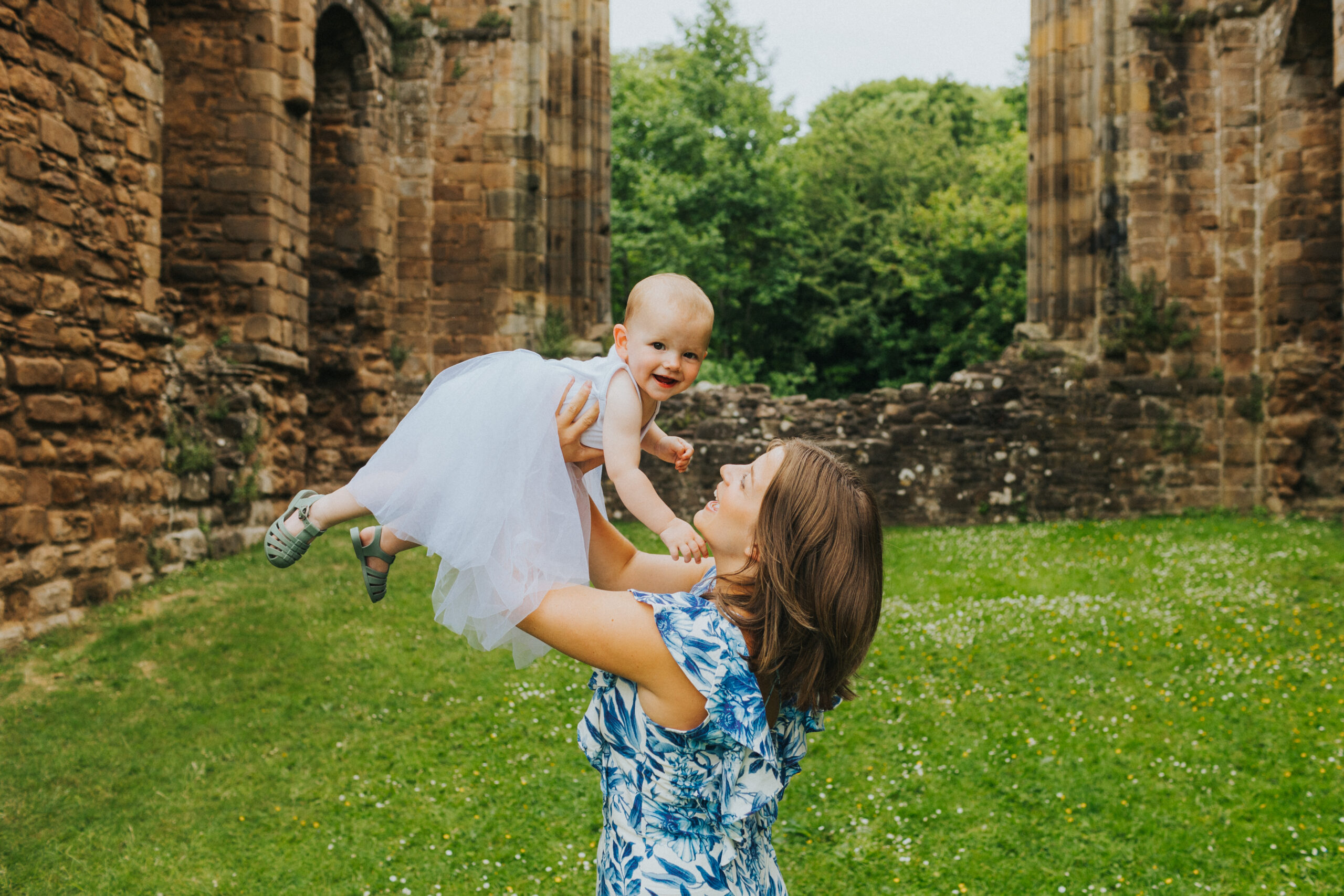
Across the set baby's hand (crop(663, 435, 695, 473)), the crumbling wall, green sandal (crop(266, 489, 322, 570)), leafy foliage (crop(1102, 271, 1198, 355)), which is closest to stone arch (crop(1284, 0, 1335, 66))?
leafy foliage (crop(1102, 271, 1198, 355))

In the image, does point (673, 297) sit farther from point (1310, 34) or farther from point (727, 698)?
point (1310, 34)

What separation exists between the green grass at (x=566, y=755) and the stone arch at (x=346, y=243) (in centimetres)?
517

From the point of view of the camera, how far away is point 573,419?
6.88 feet

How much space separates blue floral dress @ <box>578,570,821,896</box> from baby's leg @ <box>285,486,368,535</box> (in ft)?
2.42

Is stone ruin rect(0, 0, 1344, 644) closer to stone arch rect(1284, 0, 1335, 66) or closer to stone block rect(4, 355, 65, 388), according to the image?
stone arch rect(1284, 0, 1335, 66)

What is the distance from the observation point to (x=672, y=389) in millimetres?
2314

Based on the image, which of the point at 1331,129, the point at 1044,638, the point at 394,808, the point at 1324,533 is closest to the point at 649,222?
the point at 1331,129

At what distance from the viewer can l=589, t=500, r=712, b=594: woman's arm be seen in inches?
88.0

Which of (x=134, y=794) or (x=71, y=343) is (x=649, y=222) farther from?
(x=134, y=794)

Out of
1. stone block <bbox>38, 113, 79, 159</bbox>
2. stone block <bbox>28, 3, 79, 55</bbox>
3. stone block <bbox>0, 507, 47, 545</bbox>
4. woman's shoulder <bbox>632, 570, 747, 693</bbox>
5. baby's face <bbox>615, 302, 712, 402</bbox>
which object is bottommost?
stone block <bbox>0, 507, 47, 545</bbox>

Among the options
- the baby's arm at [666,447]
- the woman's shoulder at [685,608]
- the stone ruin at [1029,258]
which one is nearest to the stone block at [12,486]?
the stone ruin at [1029,258]

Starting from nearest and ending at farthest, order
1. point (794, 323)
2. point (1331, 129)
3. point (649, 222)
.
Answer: point (1331, 129), point (649, 222), point (794, 323)

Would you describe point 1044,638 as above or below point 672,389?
below

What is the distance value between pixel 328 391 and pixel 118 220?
5757 mm
